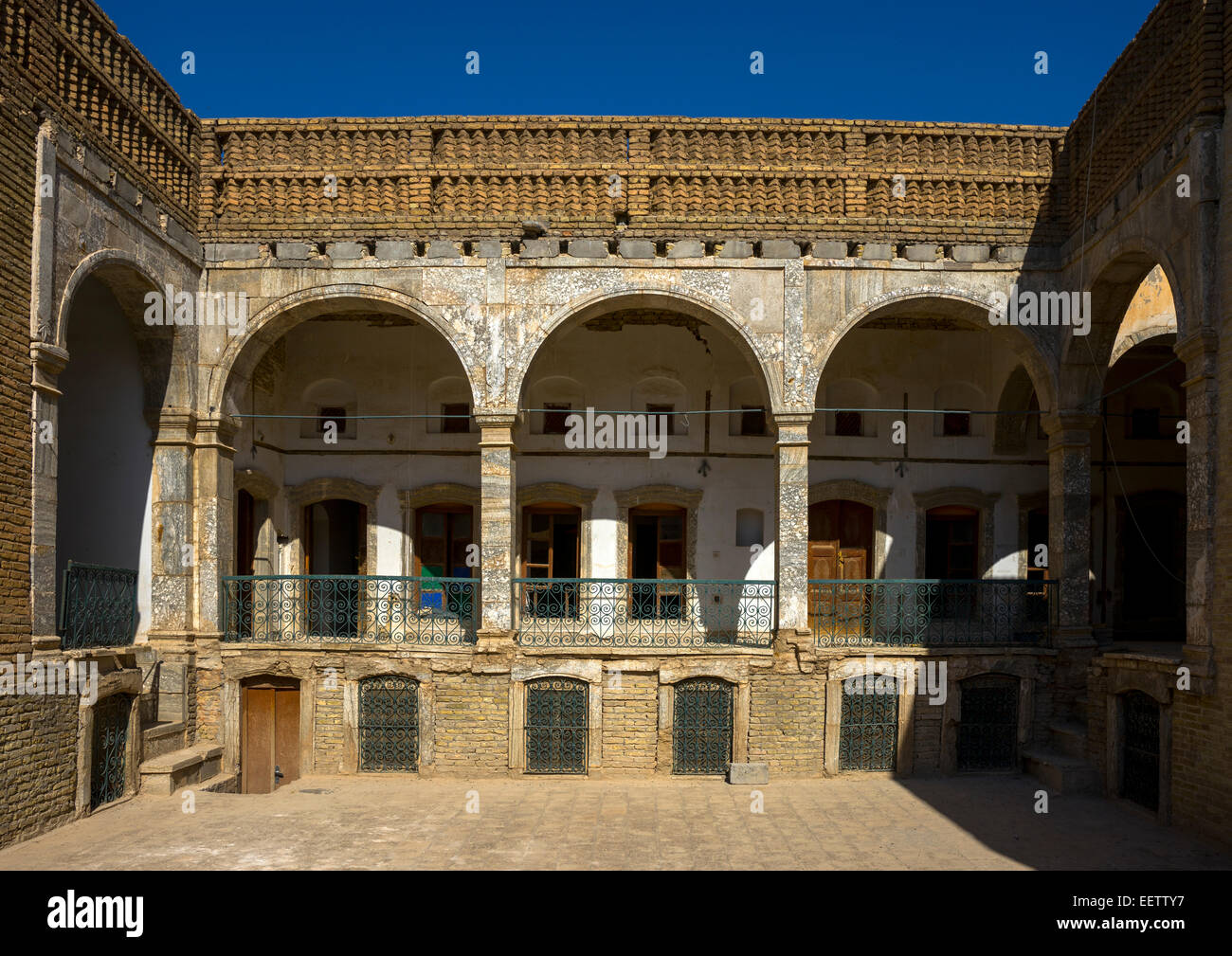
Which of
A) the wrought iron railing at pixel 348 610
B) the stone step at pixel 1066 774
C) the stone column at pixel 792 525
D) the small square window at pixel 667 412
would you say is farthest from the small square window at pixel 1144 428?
the wrought iron railing at pixel 348 610

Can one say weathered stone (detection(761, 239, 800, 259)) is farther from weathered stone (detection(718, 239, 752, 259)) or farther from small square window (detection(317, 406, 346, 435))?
small square window (detection(317, 406, 346, 435))

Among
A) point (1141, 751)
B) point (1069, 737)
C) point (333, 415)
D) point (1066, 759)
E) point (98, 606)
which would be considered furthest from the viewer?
point (333, 415)

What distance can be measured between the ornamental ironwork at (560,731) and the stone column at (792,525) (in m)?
3.00

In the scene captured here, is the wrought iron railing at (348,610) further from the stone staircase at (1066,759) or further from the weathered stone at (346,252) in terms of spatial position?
the stone staircase at (1066,759)

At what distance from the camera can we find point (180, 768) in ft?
40.1

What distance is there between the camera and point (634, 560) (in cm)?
1644

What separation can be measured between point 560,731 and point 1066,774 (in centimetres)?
666

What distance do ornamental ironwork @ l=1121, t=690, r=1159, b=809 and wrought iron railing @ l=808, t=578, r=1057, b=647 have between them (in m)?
2.12

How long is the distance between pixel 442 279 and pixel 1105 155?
9.08m

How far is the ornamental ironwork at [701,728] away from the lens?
44.0 feet

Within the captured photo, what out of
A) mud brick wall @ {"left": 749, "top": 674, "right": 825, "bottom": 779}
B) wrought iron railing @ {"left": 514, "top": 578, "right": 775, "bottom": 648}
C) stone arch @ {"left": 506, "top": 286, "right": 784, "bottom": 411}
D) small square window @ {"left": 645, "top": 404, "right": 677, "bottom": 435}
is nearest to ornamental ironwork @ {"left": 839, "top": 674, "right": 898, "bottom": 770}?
mud brick wall @ {"left": 749, "top": 674, "right": 825, "bottom": 779}

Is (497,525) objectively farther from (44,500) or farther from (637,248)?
(44,500)

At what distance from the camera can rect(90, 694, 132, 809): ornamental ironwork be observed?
11070 mm

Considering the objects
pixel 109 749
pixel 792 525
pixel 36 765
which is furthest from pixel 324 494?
pixel 792 525
